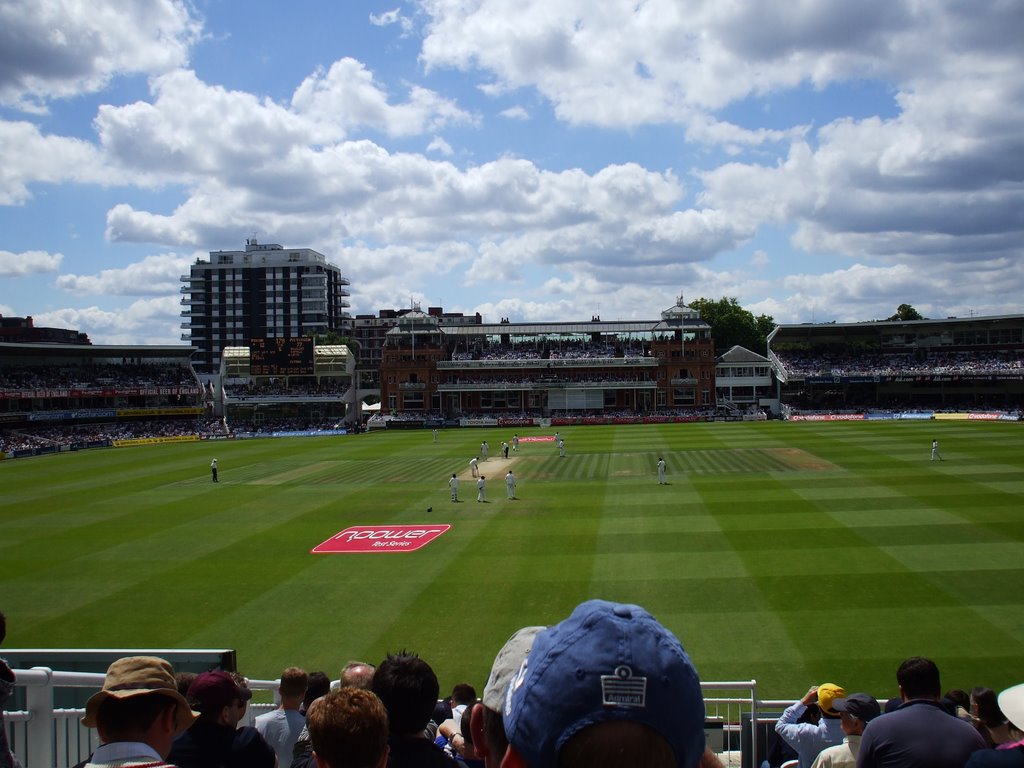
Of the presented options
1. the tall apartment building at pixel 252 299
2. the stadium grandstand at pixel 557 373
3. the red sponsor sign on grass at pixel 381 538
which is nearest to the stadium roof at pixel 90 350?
the stadium grandstand at pixel 557 373

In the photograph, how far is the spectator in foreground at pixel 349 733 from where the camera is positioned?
10.2 ft

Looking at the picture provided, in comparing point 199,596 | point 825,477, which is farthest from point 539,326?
point 199,596

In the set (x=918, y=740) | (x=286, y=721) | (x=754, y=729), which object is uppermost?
(x=918, y=740)

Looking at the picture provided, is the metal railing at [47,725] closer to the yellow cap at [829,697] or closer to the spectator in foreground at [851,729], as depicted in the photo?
the yellow cap at [829,697]

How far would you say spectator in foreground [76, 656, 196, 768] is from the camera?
10.5ft

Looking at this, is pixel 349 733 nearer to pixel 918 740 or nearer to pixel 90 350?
pixel 918 740

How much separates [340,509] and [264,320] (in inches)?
3845

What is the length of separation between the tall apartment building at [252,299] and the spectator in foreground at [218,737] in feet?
391

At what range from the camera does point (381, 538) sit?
23.8 m

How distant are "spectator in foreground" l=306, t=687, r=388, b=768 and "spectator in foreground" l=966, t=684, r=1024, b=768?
2623 mm

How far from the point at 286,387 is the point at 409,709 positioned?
7997cm

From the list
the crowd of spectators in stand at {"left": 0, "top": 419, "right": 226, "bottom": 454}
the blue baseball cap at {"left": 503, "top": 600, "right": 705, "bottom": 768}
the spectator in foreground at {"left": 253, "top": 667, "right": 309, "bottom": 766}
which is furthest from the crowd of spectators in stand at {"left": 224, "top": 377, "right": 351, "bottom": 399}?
the blue baseball cap at {"left": 503, "top": 600, "right": 705, "bottom": 768}

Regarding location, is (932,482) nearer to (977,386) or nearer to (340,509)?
(340,509)

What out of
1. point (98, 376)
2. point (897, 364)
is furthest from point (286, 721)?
point (98, 376)
